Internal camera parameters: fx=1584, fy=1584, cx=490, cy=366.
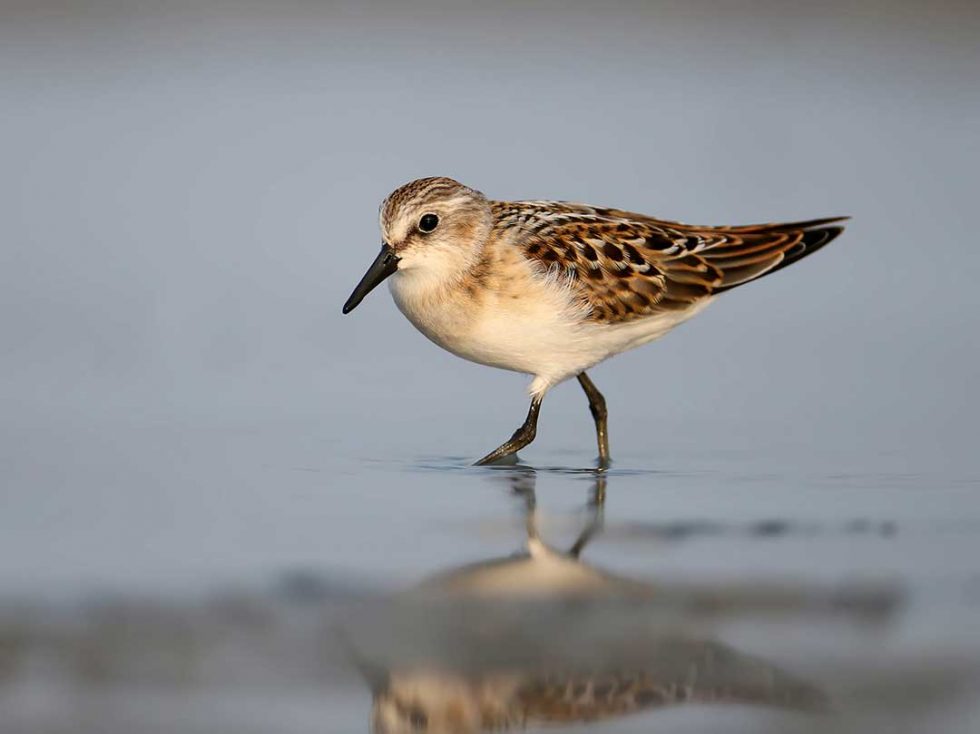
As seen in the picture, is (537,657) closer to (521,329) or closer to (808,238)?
(521,329)

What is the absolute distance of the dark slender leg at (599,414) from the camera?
7.04 meters

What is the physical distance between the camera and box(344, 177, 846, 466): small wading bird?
22.6ft

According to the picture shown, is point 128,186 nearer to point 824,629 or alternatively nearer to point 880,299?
point 880,299

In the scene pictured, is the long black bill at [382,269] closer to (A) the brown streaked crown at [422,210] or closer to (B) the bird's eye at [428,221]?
(A) the brown streaked crown at [422,210]

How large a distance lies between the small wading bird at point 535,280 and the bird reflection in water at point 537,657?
2075 millimetres

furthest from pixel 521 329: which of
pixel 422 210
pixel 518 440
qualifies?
pixel 422 210

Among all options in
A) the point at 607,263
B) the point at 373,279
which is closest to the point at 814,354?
the point at 607,263

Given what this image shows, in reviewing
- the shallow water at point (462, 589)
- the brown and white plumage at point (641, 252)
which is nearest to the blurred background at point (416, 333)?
the shallow water at point (462, 589)

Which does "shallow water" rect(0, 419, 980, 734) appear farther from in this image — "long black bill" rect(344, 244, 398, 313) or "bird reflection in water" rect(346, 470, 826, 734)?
"long black bill" rect(344, 244, 398, 313)

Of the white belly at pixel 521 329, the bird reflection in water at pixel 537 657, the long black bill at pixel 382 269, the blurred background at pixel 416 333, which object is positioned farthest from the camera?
the long black bill at pixel 382 269

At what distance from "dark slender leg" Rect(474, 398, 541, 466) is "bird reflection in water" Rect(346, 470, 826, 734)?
5.84ft

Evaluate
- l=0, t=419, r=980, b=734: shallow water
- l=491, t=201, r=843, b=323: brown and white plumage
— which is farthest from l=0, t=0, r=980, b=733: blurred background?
l=491, t=201, r=843, b=323: brown and white plumage

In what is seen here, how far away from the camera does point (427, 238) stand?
6984mm

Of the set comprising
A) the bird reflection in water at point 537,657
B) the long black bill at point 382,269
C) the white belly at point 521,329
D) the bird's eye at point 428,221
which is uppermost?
the bird's eye at point 428,221
